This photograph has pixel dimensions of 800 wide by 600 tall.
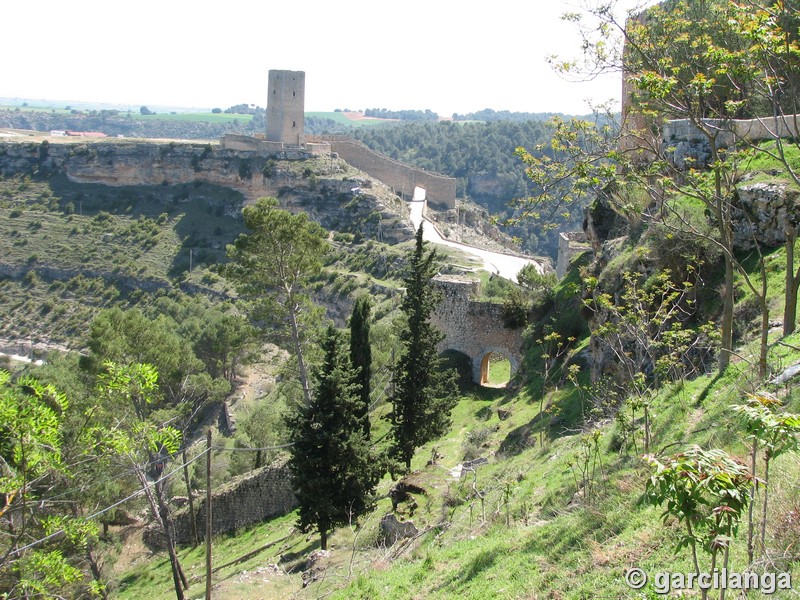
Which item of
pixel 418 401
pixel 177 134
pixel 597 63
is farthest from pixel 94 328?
pixel 177 134

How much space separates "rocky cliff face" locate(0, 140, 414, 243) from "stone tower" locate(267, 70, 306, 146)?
2.73 m

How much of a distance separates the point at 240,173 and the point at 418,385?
4326 cm

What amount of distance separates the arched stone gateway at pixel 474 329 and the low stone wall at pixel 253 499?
5919 mm

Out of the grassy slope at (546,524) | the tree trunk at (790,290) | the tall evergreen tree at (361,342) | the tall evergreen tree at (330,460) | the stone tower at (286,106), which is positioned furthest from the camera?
the stone tower at (286,106)

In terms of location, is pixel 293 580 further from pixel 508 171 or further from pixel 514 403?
pixel 508 171

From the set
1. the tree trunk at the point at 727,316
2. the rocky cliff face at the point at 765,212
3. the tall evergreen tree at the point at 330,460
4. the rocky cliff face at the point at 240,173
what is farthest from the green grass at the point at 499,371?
the rocky cliff face at the point at 240,173

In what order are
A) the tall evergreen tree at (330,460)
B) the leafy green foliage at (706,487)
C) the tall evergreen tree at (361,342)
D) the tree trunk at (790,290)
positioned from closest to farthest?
1. the leafy green foliage at (706,487)
2. the tree trunk at (790,290)
3. the tall evergreen tree at (330,460)
4. the tall evergreen tree at (361,342)

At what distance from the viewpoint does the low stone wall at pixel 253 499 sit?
1559 centimetres

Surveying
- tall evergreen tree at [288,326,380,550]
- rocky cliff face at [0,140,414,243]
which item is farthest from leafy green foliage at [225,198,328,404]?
Answer: rocky cliff face at [0,140,414,243]

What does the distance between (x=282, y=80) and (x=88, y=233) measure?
17925mm

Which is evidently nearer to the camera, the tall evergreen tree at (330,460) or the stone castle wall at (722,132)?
the tall evergreen tree at (330,460)

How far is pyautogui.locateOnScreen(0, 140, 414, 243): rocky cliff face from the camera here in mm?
47156

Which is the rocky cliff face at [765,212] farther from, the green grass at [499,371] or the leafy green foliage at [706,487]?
the green grass at [499,371]

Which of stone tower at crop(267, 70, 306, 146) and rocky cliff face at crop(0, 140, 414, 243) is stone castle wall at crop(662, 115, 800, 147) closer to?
rocky cliff face at crop(0, 140, 414, 243)
